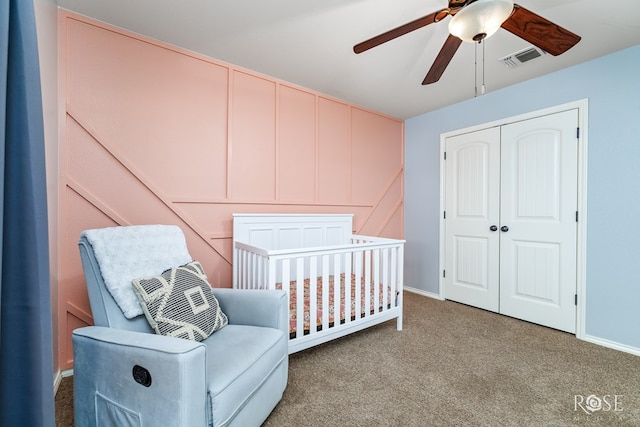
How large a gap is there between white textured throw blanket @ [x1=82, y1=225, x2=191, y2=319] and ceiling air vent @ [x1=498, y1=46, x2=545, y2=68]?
2.84 m

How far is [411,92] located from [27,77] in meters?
2.98

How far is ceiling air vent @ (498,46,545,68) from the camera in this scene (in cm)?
218

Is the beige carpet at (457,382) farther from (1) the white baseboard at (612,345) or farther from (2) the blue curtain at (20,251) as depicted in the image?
(2) the blue curtain at (20,251)

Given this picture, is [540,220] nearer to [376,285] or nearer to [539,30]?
[376,285]

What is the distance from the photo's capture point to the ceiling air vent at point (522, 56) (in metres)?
2.18

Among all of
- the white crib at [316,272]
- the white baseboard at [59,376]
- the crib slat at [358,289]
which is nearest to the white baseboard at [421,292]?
the white crib at [316,272]

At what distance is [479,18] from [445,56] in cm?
37

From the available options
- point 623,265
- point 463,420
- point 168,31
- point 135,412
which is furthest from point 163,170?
point 623,265

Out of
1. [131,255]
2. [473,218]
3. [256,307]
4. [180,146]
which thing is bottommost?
[256,307]

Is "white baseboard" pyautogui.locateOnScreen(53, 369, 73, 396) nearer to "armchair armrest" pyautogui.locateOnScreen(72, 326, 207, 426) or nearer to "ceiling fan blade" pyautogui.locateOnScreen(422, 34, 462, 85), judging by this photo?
"armchair armrest" pyautogui.locateOnScreen(72, 326, 207, 426)

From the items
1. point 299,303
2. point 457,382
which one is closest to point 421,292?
point 457,382

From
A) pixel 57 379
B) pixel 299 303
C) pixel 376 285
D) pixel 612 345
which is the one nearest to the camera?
pixel 57 379

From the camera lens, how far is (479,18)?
49.9 inches

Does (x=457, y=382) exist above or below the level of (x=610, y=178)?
below
